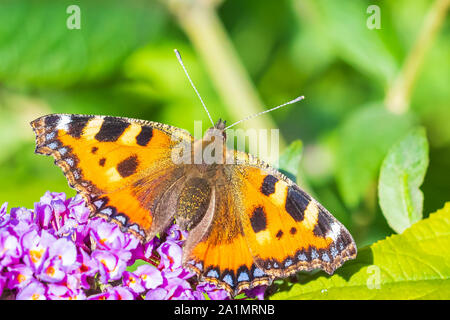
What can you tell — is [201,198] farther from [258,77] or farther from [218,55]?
[258,77]

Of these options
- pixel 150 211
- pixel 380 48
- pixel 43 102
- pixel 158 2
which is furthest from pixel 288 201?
pixel 43 102

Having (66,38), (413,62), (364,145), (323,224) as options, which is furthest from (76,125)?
(413,62)

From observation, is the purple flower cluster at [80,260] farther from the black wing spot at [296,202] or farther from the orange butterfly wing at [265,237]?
the black wing spot at [296,202]

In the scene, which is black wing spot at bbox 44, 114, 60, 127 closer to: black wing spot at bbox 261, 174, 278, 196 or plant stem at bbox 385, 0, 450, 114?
black wing spot at bbox 261, 174, 278, 196
